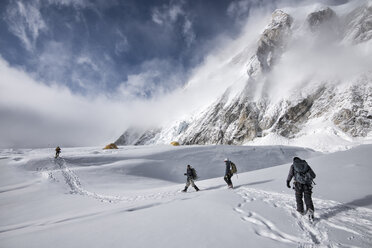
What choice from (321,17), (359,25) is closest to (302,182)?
(359,25)

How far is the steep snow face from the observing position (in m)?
75.6

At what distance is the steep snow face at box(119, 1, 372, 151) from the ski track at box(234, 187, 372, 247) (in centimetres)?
6786

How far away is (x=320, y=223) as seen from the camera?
5.26m

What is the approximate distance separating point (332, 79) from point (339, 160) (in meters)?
95.2

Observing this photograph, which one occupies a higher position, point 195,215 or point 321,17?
point 321,17

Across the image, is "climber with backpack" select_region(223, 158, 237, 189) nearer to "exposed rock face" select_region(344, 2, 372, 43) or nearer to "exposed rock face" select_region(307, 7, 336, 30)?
"exposed rock face" select_region(344, 2, 372, 43)

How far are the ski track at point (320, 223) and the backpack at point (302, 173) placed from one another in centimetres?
99

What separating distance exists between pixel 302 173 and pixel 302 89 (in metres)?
104

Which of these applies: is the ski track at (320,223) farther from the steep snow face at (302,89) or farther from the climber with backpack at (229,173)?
Result: the steep snow face at (302,89)

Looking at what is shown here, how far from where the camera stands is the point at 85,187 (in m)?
15.9

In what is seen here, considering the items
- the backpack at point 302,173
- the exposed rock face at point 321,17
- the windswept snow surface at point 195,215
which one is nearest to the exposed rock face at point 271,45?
the exposed rock face at point 321,17

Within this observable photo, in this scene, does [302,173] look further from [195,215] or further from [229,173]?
[229,173]

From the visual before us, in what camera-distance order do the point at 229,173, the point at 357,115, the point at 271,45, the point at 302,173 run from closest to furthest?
the point at 302,173 < the point at 229,173 < the point at 357,115 < the point at 271,45

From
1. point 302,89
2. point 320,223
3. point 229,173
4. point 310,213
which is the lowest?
point 320,223
